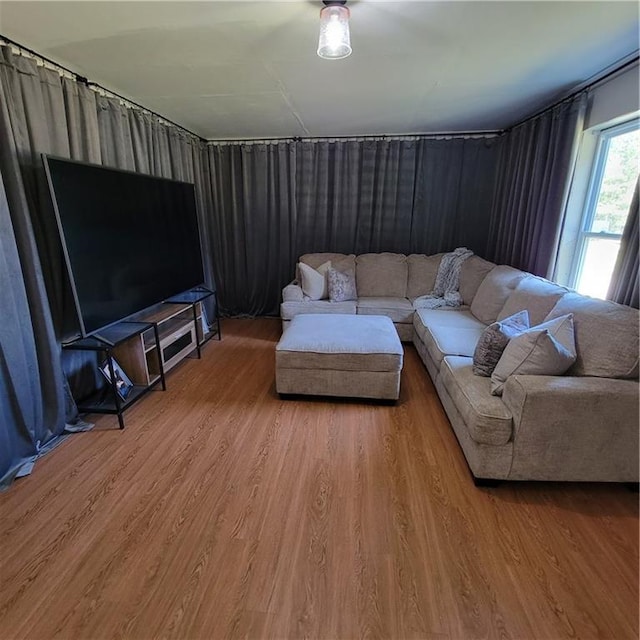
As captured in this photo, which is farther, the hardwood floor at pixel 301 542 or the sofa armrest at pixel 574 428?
the sofa armrest at pixel 574 428

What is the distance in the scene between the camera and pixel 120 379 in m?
2.54

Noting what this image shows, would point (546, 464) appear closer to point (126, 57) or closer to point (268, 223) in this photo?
point (126, 57)

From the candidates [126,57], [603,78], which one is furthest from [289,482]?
[603,78]

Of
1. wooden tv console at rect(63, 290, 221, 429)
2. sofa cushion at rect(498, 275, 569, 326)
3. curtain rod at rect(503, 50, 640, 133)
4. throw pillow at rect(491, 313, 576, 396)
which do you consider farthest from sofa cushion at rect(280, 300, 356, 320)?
curtain rod at rect(503, 50, 640, 133)

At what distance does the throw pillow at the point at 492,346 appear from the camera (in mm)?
2074

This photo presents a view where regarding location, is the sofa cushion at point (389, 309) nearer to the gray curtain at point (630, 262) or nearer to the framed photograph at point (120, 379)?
the gray curtain at point (630, 262)

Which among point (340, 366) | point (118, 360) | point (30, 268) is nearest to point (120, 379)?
point (118, 360)

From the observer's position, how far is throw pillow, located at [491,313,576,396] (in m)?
1.77

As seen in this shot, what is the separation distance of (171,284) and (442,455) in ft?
8.36

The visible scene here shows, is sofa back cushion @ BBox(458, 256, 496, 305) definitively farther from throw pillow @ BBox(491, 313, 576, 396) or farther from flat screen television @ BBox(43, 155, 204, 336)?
flat screen television @ BBox(43, 155, 204, 336)

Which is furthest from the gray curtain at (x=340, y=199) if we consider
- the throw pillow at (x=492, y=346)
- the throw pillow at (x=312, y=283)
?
the throw pillow at (x=492, y=346)

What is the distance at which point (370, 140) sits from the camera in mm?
4117

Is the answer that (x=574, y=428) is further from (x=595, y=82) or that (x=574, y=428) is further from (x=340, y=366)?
(x=595, y=82)

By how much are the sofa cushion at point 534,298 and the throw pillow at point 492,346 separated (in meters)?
0.25
